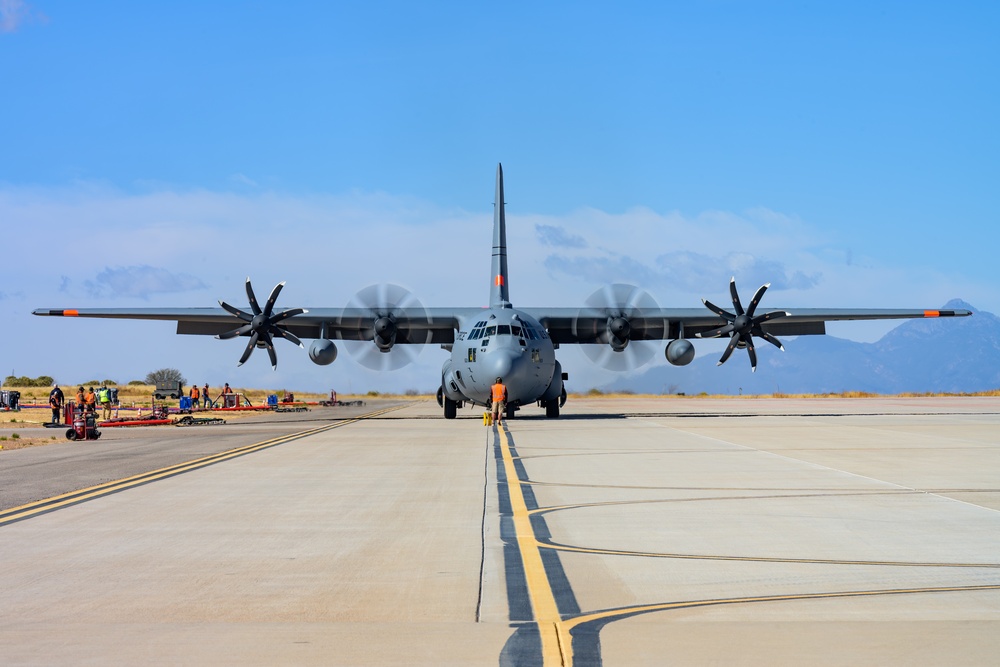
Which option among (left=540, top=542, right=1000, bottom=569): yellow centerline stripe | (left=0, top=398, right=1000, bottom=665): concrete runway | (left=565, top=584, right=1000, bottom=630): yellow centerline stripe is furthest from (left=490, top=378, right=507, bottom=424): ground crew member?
(left=565, top=584, right=1000, bottom=630): yellow centerline stripe

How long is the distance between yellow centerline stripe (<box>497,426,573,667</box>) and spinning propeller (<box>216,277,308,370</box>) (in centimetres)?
2759

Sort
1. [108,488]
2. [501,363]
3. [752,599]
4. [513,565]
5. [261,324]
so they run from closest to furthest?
[752,599], [513,565], [108,488], [501,363], [261,324]

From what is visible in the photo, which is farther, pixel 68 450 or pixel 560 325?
pixel 560 325

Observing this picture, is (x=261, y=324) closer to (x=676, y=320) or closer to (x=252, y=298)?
(x=252, y=298)

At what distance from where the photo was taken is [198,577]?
27.3 feet

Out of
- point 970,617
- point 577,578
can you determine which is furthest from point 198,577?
point 970,617

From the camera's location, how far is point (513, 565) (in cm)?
870

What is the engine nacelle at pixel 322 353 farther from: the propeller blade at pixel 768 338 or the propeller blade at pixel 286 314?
the propeller blade at pixel 768 338

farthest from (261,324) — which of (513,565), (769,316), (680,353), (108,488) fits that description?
(513,565)

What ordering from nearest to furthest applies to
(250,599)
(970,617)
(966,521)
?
(970,617) → (250,599) → (966,521)

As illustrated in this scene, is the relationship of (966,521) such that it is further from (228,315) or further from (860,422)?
(228,315)

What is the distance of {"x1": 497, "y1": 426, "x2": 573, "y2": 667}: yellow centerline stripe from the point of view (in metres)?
5.94

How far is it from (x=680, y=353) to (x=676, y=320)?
3051 millimetres

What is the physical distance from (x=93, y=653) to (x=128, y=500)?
25.8ft
